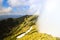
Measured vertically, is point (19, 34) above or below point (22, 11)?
below

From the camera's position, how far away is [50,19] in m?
1.33

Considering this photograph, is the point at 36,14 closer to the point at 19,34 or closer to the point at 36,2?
the point at 36,2

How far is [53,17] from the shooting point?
133cm

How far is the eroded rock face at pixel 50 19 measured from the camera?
4.38 ft

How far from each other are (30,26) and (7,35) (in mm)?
231

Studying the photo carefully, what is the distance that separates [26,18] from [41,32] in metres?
0.21

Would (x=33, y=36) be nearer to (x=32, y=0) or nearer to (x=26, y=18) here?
(x=26, y=18)

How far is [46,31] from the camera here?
1354mm

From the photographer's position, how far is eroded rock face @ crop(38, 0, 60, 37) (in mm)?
1334

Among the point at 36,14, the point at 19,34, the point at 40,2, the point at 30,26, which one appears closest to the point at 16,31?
the point at 19,34

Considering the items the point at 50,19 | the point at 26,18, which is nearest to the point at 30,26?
the point at 26,18

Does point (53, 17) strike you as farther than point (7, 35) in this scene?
Yes

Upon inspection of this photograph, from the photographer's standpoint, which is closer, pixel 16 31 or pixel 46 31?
pixel 16 31

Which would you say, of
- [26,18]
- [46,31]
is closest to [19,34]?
[26,18]
